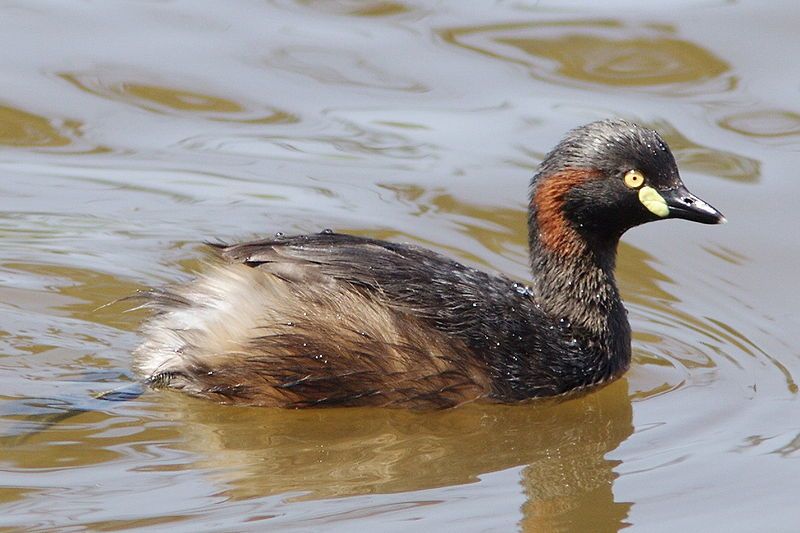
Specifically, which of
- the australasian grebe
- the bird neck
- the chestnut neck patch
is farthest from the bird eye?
the bird neck

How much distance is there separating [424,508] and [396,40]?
5.24 meters

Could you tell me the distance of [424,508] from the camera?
5203mm

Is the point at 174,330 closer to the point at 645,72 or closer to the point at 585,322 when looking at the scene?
the point at 585,322

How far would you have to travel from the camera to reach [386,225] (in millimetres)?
7777

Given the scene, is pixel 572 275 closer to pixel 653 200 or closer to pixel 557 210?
pixel 557 210

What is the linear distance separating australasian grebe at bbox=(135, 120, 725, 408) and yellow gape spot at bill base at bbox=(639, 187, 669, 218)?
0.24 feet

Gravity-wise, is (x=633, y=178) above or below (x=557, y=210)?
above

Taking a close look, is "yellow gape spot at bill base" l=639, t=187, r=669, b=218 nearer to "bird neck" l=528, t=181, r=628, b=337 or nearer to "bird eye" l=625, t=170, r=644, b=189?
"bird eye" l=625, t=170, r=644, b=189

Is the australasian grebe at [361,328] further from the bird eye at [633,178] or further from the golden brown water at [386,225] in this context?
the golden brown water at [386,225]

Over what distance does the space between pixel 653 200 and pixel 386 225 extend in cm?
171

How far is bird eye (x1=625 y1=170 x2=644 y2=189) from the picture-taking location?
643 cm

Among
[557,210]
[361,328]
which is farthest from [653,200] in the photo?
[361,328]

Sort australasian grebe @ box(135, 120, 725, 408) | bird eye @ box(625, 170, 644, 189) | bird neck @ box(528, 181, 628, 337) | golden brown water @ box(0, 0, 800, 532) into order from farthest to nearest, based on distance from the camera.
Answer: bird neck @ box(528, 181, 628, 337), bird eye @ box(625, 170, 644, 189), australasian grebe @ box(135, 120, 725, 408), golden brown water @ box(0, 0, 800, 532)

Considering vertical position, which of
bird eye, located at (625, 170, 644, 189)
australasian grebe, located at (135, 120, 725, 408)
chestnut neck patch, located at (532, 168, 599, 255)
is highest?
bird eye, located at (625, 170, 644, 189)
